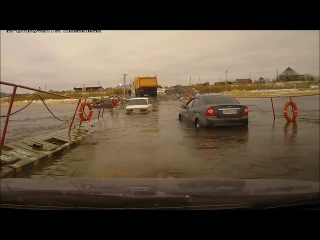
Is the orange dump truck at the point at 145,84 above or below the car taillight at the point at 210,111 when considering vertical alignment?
above

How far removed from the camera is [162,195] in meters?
3.23

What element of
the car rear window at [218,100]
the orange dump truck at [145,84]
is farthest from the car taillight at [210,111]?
the orange dump truck at [145,84]

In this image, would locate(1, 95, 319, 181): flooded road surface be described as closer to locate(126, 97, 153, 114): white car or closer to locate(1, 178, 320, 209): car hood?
locate(1, 178, 320, 209): car hood

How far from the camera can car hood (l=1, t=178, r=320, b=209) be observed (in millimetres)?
2963

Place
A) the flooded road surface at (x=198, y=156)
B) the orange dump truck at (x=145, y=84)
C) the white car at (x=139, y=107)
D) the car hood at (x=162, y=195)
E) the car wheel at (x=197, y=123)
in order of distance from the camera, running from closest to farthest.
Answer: the car hood at (x=162, y=195)
the flooded road surface at (x=198, y=156)
the car wheel at (x=197, y=123)
the white car at (x=139, y=107)
the orange dump truck at (x=145, y=84)

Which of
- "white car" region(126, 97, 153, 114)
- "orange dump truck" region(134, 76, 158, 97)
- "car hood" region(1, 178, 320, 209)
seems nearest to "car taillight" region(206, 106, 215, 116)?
"car hood" region(1, 178, 320, 209)

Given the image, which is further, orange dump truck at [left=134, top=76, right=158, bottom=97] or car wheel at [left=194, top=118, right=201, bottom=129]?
orange dump truck at [left=134, top=76, right=158, bottom=97]

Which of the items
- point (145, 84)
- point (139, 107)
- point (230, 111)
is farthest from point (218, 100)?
point (145, 84)

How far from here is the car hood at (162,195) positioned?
2963mm

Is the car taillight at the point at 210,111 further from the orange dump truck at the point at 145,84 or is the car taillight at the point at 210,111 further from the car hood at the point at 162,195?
the orange dump truck at the point at 145,84

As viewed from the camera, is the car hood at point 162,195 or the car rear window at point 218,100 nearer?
the car hood at point 162,195
